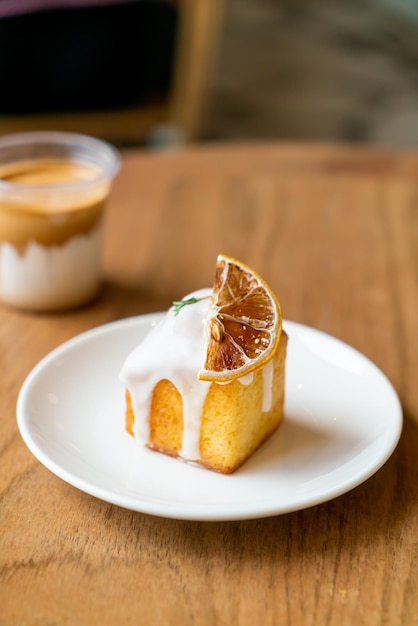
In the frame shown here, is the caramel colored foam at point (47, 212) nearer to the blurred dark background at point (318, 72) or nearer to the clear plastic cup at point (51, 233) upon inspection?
the clear plastic cup at point (51, 233)

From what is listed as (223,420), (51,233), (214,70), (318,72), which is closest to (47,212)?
(51,233)

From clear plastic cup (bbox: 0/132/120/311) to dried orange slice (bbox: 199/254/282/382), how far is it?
0.39 meters

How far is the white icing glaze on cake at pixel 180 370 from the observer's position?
33.8 inches

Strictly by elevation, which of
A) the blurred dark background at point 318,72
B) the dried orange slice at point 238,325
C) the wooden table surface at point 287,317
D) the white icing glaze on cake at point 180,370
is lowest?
the blurred dark background at point 318,72

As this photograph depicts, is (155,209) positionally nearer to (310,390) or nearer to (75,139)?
(75,139)

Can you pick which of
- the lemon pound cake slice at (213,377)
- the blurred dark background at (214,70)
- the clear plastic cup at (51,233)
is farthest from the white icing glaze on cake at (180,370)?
the blurred dark background at (214,70)

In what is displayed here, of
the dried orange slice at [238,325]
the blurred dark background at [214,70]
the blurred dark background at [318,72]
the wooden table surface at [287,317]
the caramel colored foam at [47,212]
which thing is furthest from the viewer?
the blurred dark background at [318,72]

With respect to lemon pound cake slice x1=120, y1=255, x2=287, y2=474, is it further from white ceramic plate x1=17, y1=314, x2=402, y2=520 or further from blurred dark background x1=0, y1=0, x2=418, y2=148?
blurred dark background x1=0, y1=0, x2=418, y2=148

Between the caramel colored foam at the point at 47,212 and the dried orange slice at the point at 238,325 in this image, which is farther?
the caramel colored foam at the point at 47,212

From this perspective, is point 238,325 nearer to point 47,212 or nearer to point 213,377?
point 213,377

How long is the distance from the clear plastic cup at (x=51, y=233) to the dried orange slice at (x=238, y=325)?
1.28 feet

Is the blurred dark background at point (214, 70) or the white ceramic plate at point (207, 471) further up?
the white ceramic plate at point (207, 471)

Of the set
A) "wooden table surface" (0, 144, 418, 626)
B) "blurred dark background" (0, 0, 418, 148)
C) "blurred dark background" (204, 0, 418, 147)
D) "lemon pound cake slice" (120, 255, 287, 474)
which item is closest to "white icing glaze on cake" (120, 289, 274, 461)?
"lemon pound cake slice" (120, 255, 287, 474)

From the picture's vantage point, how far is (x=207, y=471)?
0.87 meters
